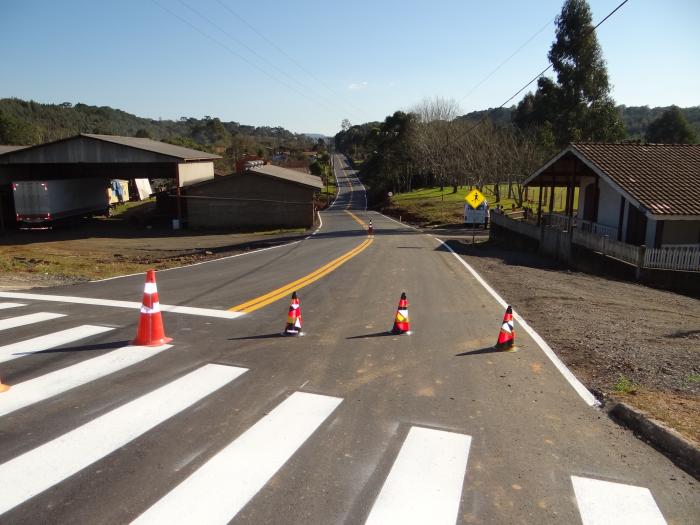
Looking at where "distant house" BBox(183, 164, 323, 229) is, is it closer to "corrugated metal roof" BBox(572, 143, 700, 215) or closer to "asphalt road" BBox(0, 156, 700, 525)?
"corrugated metal roof" BBox(572, 143, 700, 215)

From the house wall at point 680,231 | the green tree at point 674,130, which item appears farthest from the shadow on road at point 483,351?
the green tree at point 674,130

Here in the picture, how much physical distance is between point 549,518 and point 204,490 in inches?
99.8

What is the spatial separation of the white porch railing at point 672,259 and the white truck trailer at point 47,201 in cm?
3911

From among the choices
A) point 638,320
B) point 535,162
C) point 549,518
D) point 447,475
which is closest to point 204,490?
point 447,475

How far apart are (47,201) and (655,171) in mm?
39466

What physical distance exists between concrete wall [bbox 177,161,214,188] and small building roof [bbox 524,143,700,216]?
103ft

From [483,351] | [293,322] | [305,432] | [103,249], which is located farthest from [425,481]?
[103,249]

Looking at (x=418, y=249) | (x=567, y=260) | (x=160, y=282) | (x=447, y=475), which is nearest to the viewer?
(x=447, y=475)

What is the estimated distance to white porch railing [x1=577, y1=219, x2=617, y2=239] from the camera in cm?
2338

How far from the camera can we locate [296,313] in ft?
27.2

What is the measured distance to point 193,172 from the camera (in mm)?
48906

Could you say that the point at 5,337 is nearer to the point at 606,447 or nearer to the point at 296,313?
the point at 296,313

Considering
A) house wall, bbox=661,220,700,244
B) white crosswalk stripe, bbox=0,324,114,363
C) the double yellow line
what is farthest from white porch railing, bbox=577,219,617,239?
white crosswalk stripe, bbox=0,324,114,363

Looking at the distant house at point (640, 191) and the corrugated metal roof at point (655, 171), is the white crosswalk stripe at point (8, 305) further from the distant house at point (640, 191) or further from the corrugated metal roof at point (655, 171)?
the corrugated metal roof at point (655, 171)
